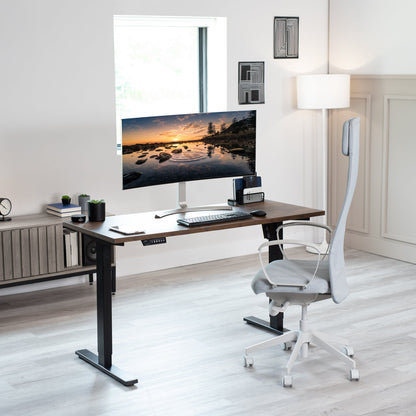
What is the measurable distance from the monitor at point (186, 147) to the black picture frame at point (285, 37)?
1.93 meters

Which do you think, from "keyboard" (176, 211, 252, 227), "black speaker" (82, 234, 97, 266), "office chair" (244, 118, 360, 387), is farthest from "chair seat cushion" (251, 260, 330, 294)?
"black speaker" (82, 234, 97, 266)

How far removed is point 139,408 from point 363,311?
6.44 feet

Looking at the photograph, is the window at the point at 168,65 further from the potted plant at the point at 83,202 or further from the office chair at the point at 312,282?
the office chair at the point at 312,282

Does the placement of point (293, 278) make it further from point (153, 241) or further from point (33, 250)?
point (33, 250)

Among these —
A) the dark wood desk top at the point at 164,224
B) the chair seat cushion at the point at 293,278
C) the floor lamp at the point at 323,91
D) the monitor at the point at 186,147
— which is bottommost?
the chair seat cushion at the point at 293,278

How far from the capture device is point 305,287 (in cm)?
364

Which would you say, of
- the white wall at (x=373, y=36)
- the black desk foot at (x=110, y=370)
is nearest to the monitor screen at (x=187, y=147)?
the black desk foot at (x=110, y=370)

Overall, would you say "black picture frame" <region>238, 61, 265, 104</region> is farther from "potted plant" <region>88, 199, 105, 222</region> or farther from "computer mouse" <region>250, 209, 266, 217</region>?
"potted plant" <region>88, 199, 105, 222</region>

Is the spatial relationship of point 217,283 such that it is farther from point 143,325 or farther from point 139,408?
point 139,408

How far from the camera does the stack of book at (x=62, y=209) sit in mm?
5125

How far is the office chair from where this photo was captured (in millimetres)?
3570

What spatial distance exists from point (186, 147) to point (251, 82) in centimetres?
205

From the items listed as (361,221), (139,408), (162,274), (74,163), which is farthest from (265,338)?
(361,221)

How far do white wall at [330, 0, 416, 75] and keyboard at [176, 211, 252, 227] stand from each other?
2511 mm
